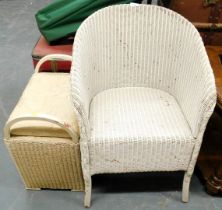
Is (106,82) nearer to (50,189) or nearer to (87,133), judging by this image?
(87,133)

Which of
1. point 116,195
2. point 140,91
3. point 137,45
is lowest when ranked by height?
point 116,195

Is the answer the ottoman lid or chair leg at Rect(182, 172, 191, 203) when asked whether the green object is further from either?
chair leg at Rect(182, 172, 191, 203)

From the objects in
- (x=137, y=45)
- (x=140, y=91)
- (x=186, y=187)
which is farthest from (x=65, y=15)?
(x=186, y=187)

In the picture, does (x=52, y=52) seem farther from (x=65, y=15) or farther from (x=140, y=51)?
(x=140, y=51)

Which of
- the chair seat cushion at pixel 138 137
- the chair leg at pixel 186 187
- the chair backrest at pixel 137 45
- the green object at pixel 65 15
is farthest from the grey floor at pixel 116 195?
the green object at pixel 65 15

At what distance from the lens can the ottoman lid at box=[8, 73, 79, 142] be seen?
1.27 meters

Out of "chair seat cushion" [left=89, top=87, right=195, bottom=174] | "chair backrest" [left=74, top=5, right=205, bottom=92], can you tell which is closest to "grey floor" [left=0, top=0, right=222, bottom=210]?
"chair seat cushion" [left=89, top=87, right=195, bottom=174]

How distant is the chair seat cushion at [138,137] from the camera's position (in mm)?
1230

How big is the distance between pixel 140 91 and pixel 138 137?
1.29ft

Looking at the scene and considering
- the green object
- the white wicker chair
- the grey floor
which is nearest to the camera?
the white wicker chair

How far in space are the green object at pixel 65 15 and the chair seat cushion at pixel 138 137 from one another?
1.76 feet

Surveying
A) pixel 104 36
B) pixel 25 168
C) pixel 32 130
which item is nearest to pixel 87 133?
pixel 32 130

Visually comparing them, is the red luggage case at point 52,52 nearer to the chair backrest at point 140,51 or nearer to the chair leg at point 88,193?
the chair backrest at point 140,51

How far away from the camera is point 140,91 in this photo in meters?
1.56
